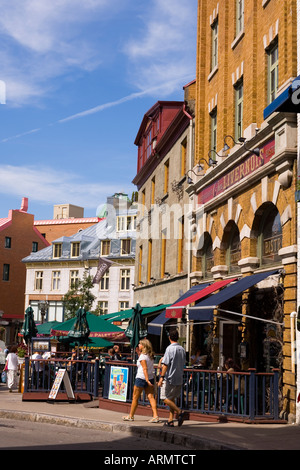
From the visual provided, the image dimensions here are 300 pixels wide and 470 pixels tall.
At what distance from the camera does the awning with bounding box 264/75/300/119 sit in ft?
38.4

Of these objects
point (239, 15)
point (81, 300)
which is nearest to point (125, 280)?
point (81, 300)

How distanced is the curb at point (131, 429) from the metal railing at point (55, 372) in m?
2.64

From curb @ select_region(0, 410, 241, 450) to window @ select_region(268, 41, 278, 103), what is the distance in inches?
348

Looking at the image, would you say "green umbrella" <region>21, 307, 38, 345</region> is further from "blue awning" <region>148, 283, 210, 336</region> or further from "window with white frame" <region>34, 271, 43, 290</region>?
"window with white frame" <region>34, 271, 43, 290</region>

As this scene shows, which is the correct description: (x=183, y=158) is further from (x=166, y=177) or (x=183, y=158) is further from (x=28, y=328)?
(x=28, y=328)

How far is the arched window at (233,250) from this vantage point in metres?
18.4

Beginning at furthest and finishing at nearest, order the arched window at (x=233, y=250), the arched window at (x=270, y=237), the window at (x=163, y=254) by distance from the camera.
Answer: the window at (x=163, y=254) < the arched window at (x=233, y=250) < the arched window at (x=270, y=237)

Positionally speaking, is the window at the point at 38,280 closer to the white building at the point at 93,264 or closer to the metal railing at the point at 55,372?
the white building at the point at 93,264

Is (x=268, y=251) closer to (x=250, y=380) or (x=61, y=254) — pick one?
(x=250, y=380)

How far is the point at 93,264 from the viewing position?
58.1 metres

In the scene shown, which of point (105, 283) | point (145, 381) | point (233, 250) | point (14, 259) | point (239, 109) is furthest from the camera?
point (14, 259)

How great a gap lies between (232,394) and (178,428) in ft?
4.68

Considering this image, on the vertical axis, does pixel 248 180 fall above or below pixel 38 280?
below

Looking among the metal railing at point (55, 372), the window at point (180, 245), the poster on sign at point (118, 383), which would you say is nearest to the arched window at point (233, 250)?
the metal railing at point (55, 372)
